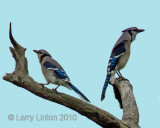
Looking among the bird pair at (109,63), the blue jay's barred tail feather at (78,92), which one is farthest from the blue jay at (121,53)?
the blue jay's barred tail feather at (78,92)

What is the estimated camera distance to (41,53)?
9.01m

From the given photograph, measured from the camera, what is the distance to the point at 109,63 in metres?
9.17

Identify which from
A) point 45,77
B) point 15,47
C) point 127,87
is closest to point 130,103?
point 127,87

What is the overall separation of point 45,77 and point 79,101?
1.34m

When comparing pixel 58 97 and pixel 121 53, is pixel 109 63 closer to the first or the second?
pixel 121 53

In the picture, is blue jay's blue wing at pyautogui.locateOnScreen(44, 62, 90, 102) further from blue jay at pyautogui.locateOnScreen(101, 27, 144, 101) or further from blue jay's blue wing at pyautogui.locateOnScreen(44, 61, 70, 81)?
blue jay at pyautogui.locateOnScreen(101, 27, 144, 101)

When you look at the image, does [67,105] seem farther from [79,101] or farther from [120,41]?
[120,41]

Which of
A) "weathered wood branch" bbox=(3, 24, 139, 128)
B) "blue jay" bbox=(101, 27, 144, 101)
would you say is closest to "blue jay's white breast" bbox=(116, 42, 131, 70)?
"blue jay" bbox=(101, 27, 144, 101)

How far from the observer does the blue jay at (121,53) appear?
29.8 ft

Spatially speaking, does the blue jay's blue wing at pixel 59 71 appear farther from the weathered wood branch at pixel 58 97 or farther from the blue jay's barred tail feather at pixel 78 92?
the weathered wood branch at pixel 58 97

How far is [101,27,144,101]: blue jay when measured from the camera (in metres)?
9.09

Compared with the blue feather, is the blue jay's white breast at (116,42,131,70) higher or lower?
higher

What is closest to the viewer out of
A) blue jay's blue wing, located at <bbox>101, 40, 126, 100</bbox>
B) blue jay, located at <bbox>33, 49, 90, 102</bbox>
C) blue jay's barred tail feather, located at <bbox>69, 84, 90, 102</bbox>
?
blue jay's barred tail feather, located at <bbox>69, 84, 90, 102</bbox>

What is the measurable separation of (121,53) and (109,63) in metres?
0.52
